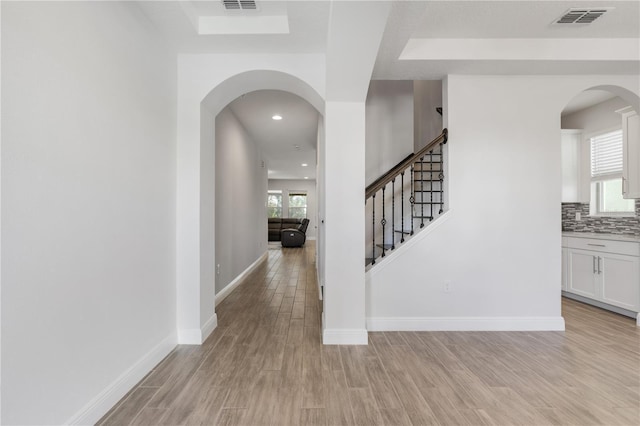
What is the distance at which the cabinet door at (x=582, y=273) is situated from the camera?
11.4ft

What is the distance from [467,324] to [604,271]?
201 cm

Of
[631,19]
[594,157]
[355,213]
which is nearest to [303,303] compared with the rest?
[355,213]

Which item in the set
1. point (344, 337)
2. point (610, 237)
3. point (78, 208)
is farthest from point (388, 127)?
point (78, 208)

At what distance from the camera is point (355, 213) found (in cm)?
253

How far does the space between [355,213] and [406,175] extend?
1578 mm

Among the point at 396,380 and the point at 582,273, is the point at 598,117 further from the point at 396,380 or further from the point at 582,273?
the point at 396,380

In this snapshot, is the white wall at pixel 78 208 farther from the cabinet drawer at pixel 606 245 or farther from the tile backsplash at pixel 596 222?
the tile backsplash at pixel 596 222

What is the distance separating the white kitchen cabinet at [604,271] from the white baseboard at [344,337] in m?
3.00

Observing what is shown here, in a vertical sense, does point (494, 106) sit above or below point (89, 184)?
above

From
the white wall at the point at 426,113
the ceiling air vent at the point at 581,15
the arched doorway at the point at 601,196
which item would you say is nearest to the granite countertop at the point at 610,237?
the arched doorway at the point at 601,196

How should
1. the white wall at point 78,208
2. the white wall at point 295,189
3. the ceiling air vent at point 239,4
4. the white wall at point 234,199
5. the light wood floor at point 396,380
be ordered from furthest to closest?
1. the white wall at point 295,189
2. the white wall at point 234,199
3. the ceiling air vent at point 239,4
4. the light wood floor at point 396,380
5. the white wall at point 78,208

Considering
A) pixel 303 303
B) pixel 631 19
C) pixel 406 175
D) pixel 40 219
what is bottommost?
pixel 303 303

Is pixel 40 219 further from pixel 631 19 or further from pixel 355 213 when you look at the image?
pixel 631 19

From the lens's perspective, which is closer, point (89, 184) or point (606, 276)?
point (89, 184)
